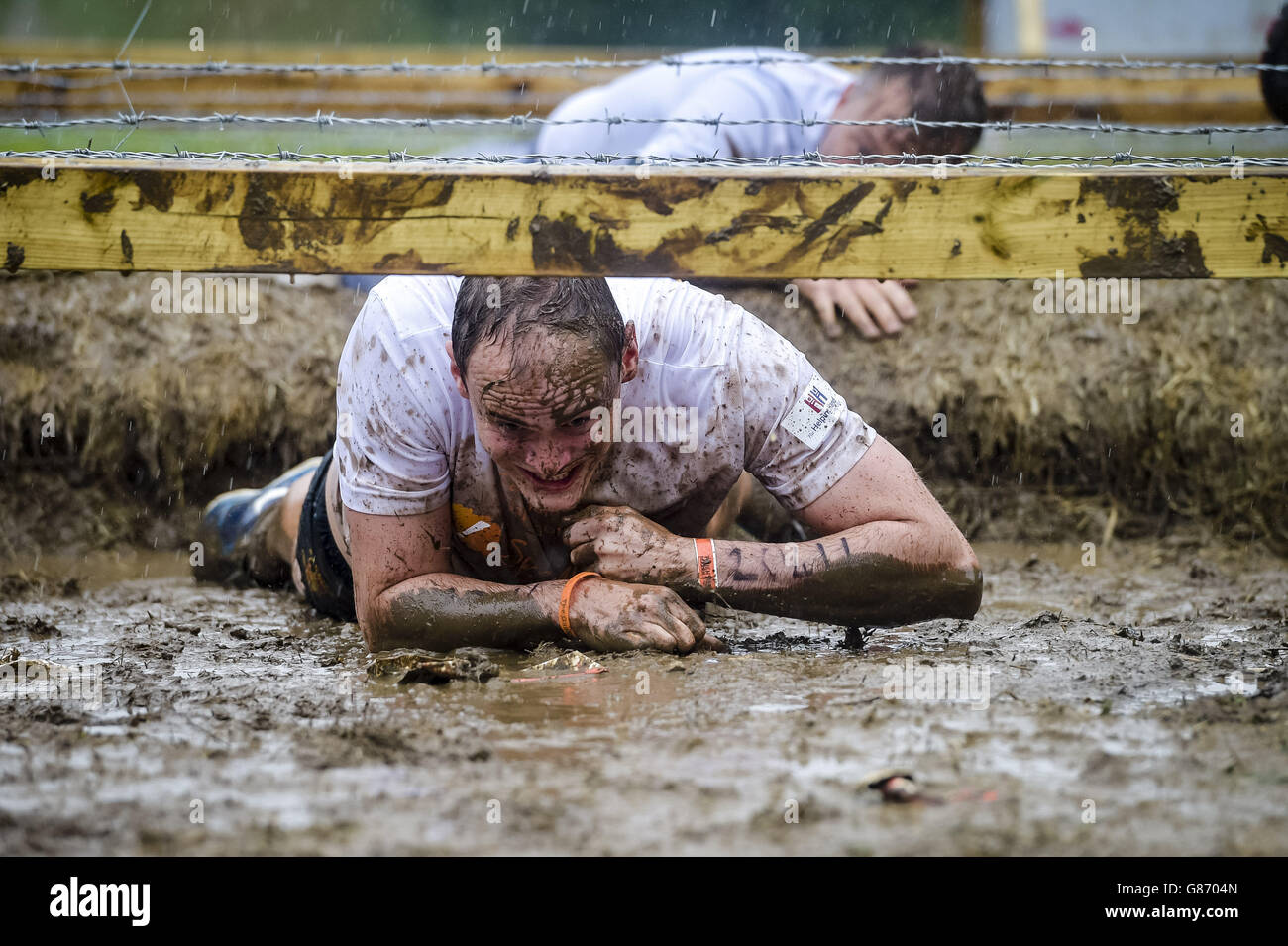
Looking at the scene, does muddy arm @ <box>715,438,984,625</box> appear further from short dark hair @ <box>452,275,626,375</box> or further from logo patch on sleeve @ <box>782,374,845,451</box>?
short dark hair @ <box>452,275,626,375</box>

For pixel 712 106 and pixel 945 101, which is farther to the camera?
pixel 712 106

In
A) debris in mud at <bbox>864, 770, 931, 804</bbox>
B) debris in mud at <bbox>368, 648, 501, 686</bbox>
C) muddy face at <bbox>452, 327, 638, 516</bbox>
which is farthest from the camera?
debris in mud at <bbox>368, 648, 501, 686</bbox>

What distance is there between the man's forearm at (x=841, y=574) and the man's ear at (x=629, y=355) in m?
0.47

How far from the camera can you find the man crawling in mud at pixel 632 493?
8.94 feet

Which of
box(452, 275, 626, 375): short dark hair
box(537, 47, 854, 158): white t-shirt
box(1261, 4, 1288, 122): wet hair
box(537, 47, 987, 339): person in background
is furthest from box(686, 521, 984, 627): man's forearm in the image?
box(1261, 4, 1288, 122): wet hair

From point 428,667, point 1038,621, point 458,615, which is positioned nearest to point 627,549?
point 458,615

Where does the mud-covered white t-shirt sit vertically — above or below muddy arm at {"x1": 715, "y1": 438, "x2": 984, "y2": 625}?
above

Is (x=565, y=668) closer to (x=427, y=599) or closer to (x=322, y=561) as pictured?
(x=427, y=599)

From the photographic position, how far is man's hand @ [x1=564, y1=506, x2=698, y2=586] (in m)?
2.80

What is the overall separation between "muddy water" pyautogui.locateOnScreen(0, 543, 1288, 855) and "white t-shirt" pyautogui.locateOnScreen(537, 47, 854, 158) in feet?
7.94

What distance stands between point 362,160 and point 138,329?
312cm

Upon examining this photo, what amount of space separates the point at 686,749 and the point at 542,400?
2.59ft

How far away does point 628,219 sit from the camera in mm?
2154
